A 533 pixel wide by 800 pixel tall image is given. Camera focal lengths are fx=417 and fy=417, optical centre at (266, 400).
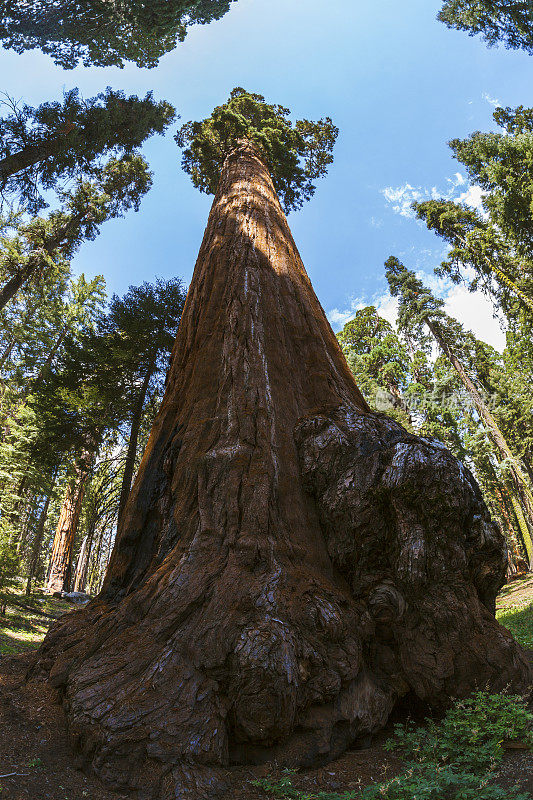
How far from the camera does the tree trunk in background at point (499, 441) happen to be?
16.1 m

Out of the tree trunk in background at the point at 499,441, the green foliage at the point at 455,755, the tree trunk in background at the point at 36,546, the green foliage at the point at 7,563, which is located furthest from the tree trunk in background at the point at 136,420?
the tree trunk in background at the point at 499,441

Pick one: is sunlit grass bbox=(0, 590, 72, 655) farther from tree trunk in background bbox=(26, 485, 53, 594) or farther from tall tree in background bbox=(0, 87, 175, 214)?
tall tree in background bbox=(0, 87, 175, 214)

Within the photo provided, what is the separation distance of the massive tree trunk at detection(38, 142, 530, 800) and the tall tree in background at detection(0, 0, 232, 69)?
309 inches

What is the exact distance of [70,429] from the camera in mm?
9203

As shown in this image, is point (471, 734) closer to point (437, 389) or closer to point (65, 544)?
point (65, 544)

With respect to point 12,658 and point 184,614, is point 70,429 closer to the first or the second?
point 12,658

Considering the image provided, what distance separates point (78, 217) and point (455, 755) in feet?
50.5

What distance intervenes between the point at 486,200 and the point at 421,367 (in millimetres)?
10850

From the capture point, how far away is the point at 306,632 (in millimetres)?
3074

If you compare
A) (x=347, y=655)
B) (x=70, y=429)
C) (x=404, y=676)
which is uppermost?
(x=70, y=429)

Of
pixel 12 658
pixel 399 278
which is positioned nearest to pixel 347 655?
pixel 12 658

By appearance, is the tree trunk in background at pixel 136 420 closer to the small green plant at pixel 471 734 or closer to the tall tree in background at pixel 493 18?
the small green plant at pixel 471 734

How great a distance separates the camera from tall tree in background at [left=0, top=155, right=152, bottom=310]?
1252 centimetres

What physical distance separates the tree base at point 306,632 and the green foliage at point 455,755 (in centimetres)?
24
